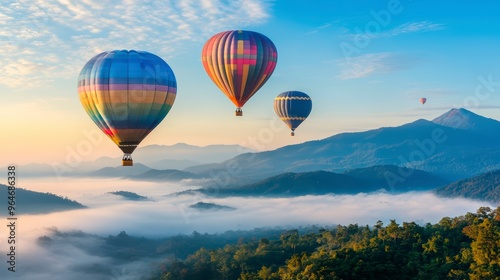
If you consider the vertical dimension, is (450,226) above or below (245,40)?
below

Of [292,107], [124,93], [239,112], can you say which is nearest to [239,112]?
[239,112]

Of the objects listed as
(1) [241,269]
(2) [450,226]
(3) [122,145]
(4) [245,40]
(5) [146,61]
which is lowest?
(1) [241,269]

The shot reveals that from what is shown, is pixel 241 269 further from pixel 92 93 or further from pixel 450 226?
pixel 92 93

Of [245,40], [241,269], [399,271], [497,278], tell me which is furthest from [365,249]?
[241,269]

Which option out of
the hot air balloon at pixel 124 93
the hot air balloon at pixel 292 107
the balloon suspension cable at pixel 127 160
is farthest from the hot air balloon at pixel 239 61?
the hot air balloon at pixel 292 107

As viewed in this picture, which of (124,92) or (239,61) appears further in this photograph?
(239,61)

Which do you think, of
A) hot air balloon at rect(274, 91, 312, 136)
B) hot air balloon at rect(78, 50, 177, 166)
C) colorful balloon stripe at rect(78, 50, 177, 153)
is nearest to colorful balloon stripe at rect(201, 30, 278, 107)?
hot air balloon at rect(78, 50, 177, 166)

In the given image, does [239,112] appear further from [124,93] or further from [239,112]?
[124,93]
